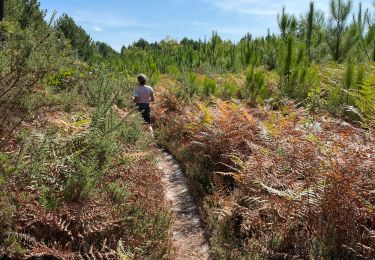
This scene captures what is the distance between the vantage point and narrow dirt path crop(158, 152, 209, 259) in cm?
469

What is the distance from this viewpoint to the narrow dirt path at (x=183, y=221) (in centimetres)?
469

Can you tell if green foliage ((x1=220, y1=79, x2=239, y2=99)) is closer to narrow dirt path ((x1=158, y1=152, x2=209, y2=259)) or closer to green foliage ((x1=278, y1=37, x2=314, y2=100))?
green foliage ((x1=278, y1=37, x2=314, y2=100))

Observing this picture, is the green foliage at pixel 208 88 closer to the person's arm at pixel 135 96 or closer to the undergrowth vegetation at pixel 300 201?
the person's arm at pixel 135 96

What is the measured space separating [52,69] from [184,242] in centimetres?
256

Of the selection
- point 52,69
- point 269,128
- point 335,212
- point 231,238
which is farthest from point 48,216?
point 269,128

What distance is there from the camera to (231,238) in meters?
4.55

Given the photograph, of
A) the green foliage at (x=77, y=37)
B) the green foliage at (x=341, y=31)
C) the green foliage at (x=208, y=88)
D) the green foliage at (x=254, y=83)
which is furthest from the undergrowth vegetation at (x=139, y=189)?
the green foliage at (x=77, y=37)

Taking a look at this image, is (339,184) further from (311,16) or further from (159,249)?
(311,16)

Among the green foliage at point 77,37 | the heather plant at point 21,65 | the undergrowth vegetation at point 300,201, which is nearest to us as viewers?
the undergrowth vegetation at point 300,201

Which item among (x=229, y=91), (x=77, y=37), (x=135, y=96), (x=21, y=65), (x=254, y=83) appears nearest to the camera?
(x=21, y=65)

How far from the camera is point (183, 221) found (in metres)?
5.64

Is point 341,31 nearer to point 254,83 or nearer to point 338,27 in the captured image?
point 338,27

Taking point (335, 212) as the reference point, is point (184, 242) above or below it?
below

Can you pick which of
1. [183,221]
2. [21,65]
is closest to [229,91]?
[183,221]
